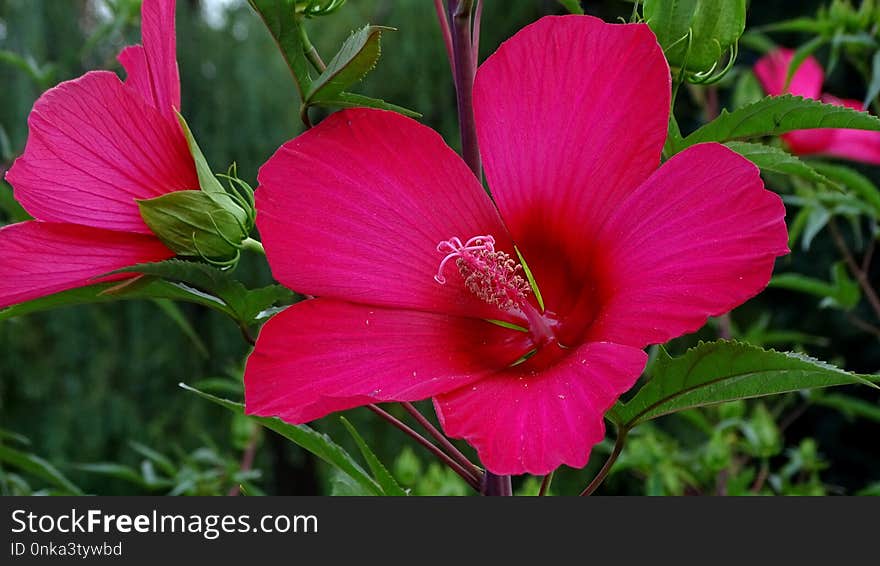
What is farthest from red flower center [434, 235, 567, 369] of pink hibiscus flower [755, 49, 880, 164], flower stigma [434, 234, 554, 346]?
pink hibiscus flower [755, 49, 880, 164]

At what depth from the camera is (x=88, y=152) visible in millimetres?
436

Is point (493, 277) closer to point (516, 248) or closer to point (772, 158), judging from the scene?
point (516, 248)

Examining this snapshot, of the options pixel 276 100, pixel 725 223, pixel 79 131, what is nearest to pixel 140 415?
pixel 276 100

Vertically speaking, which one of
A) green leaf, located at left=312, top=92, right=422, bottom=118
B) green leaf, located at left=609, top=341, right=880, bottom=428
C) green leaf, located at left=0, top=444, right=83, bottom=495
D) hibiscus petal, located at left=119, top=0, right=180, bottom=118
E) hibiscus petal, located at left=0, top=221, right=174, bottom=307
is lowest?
green leaf, located at left=0, top=444, right=83, bottom=495

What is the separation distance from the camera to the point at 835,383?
36 cm

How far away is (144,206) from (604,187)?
20cm

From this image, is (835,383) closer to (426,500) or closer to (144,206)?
(426,500)

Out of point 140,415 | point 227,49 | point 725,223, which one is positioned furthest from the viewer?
point 227,49

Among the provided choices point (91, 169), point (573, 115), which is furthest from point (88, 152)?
point (573, 115)

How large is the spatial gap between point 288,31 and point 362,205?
9cm

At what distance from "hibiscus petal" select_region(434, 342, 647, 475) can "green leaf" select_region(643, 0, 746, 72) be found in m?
0.17

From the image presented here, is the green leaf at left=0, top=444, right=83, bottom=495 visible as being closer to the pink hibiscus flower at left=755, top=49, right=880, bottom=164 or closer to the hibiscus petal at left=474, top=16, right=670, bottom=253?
the hibiscus petal at left=474, top=16, right=670, bottom=253

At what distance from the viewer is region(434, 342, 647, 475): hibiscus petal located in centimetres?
32

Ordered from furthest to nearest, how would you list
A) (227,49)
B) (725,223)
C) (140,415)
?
(227,49), (140,415), (725,223)
